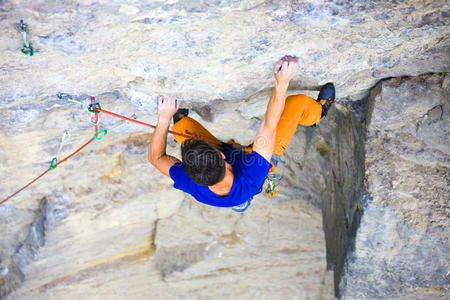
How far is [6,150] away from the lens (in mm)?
2902

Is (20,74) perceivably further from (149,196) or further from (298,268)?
(298,268)

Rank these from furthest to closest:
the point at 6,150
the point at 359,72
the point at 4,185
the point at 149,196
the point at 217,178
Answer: the point at 149,196
the point at 4,185
the point at 6,150
the point at 359,72
the point at 217,178

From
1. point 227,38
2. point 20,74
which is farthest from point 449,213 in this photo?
point 20,74

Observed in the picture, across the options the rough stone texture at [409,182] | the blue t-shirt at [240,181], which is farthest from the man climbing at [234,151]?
the rough stone texture at [409,182]

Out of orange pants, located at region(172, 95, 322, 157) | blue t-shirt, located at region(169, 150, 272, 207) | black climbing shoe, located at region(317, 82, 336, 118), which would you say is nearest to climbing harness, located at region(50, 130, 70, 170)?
orange pants, located at region(172, 95, 322, 157)

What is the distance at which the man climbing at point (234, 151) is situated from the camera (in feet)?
6.28

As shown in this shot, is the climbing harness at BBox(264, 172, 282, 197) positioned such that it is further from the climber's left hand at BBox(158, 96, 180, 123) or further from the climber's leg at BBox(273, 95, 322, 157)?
the climber's left hand at BBox(158, 96, 180, 123)

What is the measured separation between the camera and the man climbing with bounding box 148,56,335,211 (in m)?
1.91

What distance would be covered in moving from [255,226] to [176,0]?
303 cm

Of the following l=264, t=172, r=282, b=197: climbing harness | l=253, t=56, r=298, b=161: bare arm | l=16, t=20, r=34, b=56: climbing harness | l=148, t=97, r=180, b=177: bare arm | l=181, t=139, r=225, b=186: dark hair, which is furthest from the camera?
l=264, t=172, r=282, b=197: climbing harness

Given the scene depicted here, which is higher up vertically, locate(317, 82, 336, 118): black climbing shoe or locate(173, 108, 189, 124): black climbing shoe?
locate(317, 82, 336, 118): black climbing shoe

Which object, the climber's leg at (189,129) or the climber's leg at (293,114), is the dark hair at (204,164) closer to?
the climber's leg at (189,129)

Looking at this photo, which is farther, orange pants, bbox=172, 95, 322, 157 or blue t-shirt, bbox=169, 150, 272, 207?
orange pants, bbox=172, 95, 322, 157

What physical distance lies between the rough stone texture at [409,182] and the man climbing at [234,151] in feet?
1.56
